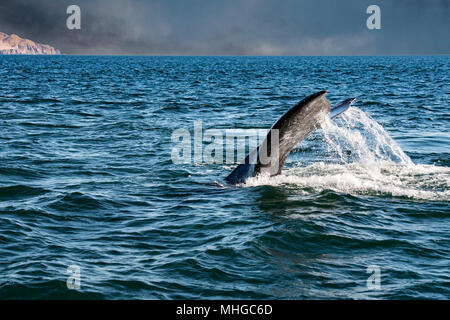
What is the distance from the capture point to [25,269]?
710cm

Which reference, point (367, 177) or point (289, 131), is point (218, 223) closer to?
point (289, 131)

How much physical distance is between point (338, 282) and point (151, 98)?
1150 inches

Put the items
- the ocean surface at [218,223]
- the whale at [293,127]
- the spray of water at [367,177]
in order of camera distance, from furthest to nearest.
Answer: the spray of water at [367,177] → the whale at [293,127] → the ocean surface at [218,223]

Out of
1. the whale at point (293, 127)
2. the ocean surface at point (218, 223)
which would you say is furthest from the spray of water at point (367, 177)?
the whale at point (293, 127)

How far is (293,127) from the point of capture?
922cm

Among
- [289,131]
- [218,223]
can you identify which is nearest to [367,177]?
[289,131]

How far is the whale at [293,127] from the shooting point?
887 centimetres

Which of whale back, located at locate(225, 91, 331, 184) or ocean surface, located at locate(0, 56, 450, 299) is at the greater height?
whale back, located at locate(225, 91, 331, 184)

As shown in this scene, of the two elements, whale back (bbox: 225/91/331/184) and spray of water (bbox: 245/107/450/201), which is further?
spray of water (bbox: 245/107/450/201)

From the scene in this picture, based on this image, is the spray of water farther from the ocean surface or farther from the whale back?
the whale back

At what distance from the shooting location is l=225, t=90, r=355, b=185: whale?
29.1 ft

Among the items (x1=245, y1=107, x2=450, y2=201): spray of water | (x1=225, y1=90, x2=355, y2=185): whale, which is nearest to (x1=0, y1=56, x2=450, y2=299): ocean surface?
(x1=245, y1=107, x2=450, y2=201): spray of water

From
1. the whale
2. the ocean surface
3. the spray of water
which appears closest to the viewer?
the ocean surface

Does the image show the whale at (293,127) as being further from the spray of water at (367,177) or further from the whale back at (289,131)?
the spray of water at (367,177)
